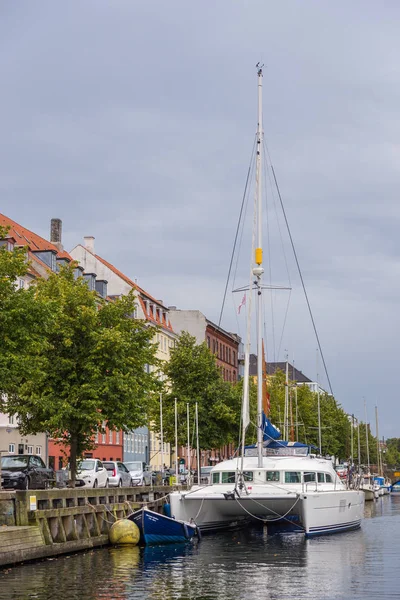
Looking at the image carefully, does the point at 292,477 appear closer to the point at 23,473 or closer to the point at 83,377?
the point at 83,377

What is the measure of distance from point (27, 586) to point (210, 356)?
5214 centimetres

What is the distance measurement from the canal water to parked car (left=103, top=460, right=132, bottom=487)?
45.6 feet

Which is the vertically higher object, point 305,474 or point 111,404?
point 111,404

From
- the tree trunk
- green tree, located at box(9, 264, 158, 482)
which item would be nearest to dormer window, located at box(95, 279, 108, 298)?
green tree, located at box(9, 264, 158, 482)

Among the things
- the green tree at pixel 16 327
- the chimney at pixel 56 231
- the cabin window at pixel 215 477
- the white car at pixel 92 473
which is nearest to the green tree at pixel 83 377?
the white car at pixel 92 473

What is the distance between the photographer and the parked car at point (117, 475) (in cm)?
5747

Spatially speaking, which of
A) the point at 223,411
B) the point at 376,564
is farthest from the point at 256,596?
the point at 223,411

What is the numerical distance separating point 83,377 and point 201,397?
29.0m

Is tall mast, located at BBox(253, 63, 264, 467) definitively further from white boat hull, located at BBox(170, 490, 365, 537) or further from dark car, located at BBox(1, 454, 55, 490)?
dark car, located at BBox(1, 454, 55, 490)

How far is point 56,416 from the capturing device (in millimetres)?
46750

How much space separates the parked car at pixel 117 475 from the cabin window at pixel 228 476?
13.6m

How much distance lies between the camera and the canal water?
27547mm

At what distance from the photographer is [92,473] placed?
5406 cm

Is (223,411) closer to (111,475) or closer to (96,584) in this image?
(111,475)
